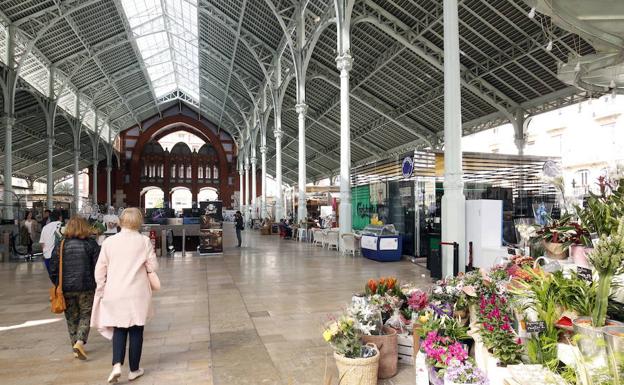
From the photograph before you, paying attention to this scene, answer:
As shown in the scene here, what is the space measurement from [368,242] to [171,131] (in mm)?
41655

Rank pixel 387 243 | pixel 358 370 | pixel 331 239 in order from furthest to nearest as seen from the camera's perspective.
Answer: pixel 331 239
pixel 387 243
pixel 358 370

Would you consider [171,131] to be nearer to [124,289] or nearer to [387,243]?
[387,243]

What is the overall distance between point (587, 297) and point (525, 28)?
14.1 metres

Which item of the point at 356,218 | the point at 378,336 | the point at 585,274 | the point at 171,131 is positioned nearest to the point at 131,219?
the point at 378,336

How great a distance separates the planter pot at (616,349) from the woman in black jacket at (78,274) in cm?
393

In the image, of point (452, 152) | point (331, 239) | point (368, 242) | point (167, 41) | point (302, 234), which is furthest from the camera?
point (167, 41)

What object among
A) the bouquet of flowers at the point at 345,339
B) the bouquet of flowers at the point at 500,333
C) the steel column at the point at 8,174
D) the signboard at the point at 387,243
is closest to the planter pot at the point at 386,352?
the bouquet of flowers at the point at 345,339

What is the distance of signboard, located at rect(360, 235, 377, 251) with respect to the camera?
1138cm

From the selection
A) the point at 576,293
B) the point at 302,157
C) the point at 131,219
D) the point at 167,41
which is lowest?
the point at 576,293

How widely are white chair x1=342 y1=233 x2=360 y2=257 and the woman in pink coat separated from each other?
9712mm

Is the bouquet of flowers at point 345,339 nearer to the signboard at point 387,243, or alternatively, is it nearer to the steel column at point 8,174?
the signboard at point 387,243

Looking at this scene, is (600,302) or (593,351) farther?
(600,302)

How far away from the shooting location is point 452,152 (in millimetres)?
7148

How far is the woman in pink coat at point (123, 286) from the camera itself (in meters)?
3.29
